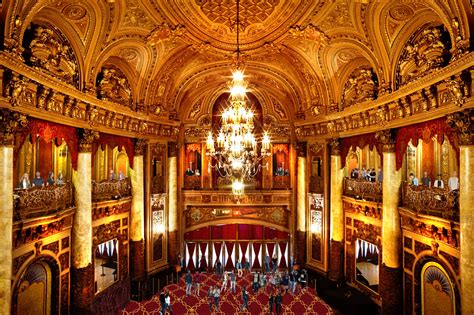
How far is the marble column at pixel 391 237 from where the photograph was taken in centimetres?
810

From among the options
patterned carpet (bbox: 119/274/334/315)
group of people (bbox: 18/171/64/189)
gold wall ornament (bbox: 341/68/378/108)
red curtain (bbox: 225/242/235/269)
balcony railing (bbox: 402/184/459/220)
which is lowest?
patterned carpet (bbox: 119/274/334/315)

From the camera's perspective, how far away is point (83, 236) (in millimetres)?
8070

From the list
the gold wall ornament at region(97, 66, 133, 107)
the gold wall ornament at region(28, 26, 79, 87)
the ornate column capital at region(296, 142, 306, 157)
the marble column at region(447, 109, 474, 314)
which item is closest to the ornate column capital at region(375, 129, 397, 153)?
the marble column at region(447, 109, 474, 314)

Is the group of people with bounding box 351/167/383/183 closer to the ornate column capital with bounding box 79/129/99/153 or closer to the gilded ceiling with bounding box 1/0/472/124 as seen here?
the gilded ceiling with bounding box 1/0/472/124

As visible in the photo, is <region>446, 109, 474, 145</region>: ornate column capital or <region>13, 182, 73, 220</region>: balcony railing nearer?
<region>446, 109, 474, 145</region>: ornate column capital

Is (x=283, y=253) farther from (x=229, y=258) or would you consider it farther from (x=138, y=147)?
(x=138, y=147)

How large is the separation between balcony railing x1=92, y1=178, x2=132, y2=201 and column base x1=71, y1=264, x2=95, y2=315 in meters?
2.09

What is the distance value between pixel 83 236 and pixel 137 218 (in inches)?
106

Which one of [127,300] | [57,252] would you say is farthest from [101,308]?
[57,252]

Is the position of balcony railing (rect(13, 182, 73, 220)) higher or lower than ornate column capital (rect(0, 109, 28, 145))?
lower

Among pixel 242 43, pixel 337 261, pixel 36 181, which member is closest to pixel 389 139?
pixel 337 261

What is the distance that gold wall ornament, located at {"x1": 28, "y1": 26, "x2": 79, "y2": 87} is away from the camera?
652 centimetres

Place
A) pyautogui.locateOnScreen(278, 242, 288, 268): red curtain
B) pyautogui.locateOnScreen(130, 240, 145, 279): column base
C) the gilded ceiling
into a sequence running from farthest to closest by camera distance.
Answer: pyautogui.locateOnScreen(278, 242, 288, 268): red curtain < pyautogui.locateOnScreen(130, 240, 145, 279): column base < the gilded ceiling

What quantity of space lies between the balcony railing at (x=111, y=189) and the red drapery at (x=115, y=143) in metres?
0.82
